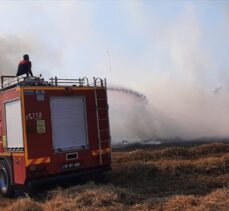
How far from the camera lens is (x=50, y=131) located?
45.8 feet

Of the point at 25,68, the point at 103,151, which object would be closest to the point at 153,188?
the point at 103,151

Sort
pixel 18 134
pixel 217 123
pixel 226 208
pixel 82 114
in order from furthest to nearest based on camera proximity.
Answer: pixel 217 123 → pixel 82 114 → pixel 18 134 → pixel 226 208

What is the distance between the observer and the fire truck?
13.6m

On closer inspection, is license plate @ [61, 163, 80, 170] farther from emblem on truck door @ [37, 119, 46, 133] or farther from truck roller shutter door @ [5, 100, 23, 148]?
truck roller shutter door @ [5, 100, 23, 148]

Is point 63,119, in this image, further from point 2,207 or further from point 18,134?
point 2,207

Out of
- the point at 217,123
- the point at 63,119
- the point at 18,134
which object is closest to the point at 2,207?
the point at 18,134

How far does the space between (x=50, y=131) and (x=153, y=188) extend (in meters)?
3.38

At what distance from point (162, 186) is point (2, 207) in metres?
4.22

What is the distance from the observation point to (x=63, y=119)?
1434 centimetres

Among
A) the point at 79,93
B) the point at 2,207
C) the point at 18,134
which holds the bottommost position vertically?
the point at 2,207

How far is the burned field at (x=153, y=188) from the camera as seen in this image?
995 cm

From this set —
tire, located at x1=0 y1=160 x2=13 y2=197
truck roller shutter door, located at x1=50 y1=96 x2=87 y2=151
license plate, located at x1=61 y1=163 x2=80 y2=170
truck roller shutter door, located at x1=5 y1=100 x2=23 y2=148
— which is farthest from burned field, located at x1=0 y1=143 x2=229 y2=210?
truck roller shutter door, located at x1=5 y1=100 x2=23 y2=148

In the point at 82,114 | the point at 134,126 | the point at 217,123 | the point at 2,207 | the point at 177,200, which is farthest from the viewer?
the point at 134,126

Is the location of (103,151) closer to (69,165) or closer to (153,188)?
(69,165)
